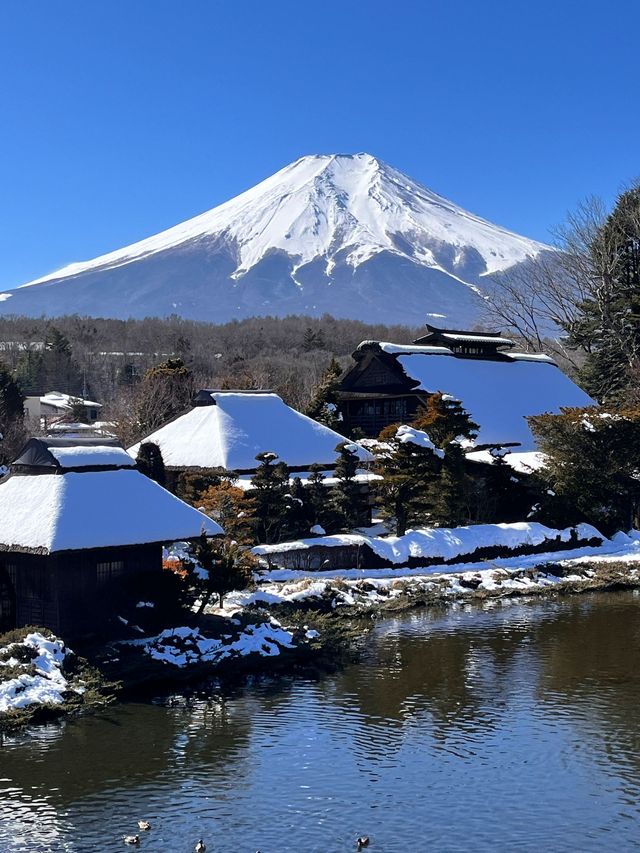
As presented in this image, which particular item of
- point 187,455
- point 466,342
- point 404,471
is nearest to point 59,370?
point 466,342

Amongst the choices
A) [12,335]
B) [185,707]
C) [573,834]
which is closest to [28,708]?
[185,707]

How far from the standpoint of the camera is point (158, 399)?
150ft

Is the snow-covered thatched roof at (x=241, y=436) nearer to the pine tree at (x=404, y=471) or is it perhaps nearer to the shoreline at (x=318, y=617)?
the pine tree at (x=404, y=471)

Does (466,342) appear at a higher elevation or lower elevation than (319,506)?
higher

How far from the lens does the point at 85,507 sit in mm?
20234

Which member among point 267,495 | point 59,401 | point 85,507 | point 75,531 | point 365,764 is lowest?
point 365,764

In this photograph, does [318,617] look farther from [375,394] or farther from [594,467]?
[375,394]

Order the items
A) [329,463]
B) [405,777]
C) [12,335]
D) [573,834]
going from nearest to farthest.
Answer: [573,834] < [405,777] < [329,463] < [12,335]

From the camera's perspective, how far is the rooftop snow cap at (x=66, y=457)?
2109 cm

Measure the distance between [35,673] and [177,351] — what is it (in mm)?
64792

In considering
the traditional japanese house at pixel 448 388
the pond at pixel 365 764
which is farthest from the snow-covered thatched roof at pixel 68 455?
the traditional japanese house at pixel 448 388

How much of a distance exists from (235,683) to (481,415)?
78.8 ft

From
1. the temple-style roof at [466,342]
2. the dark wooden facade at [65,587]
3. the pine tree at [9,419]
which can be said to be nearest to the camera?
the dark wooden facade at [65,587]

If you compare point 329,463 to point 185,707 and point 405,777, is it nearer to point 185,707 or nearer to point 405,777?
point 185,707
